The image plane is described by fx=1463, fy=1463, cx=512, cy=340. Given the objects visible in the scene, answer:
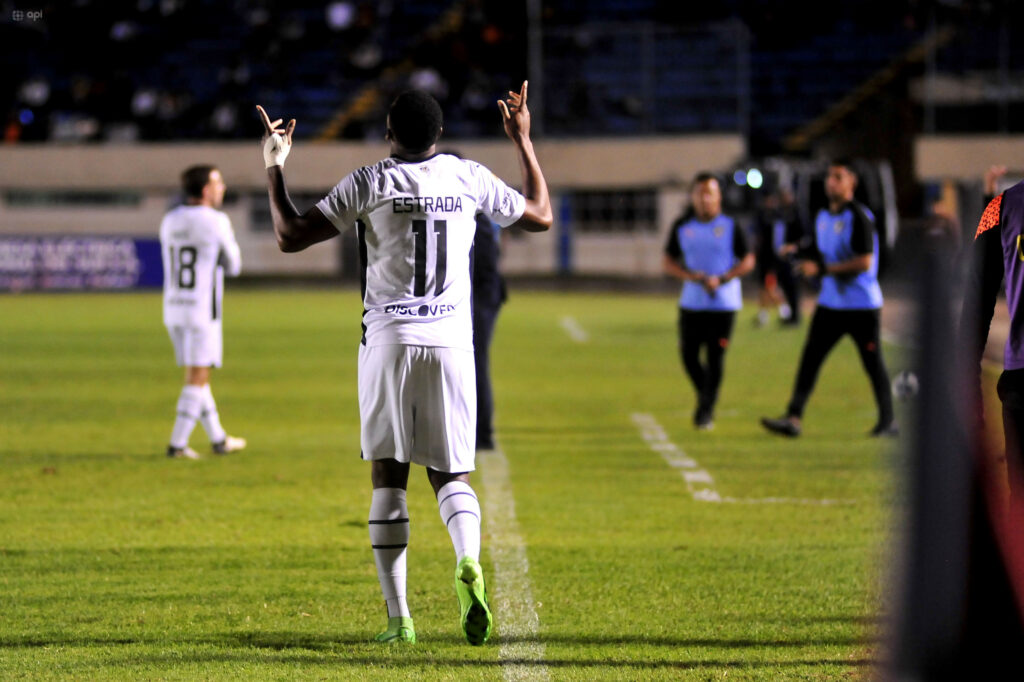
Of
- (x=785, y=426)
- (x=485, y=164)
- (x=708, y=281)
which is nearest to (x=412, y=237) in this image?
(x=785, y=426)

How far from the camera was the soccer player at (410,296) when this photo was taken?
4984 millimetres

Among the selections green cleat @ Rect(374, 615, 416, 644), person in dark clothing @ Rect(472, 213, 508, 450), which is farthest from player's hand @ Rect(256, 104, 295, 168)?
person in dark clothing @ Rect(472, 213, 508, 450)

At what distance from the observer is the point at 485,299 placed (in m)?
10.7

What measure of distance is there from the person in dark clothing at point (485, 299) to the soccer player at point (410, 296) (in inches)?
207

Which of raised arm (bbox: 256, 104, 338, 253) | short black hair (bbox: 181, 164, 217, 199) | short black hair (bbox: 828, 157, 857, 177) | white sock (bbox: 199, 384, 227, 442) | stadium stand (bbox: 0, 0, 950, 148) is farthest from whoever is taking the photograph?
stadium stand (bbox: 0, 0, 950, 148)

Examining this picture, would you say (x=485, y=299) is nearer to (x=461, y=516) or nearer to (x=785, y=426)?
(x=785, y=426)

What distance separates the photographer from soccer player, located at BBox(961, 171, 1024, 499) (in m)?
4.38

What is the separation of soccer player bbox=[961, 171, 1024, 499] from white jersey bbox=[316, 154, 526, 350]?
1678 millimetres

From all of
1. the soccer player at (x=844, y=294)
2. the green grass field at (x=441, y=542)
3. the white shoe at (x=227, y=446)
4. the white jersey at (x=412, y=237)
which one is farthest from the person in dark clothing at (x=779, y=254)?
the white jersey at (x=412, y=237)

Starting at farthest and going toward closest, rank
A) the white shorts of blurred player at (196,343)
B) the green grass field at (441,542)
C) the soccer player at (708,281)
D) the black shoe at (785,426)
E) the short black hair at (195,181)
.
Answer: the soccer player at (708,281), the black shoe at (785,426), the white shorts of blurred player at (196,343), the short black hair at (195,181), the green grass field at (441,542)

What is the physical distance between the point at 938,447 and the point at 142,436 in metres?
10.9

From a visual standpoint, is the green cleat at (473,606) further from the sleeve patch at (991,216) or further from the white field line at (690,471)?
the white field line at (690,471)

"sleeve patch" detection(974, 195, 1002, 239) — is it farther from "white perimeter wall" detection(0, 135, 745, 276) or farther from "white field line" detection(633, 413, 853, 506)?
"white perimeter wall" detection(0, 135, 745, 276)

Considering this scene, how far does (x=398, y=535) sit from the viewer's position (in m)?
5.16
